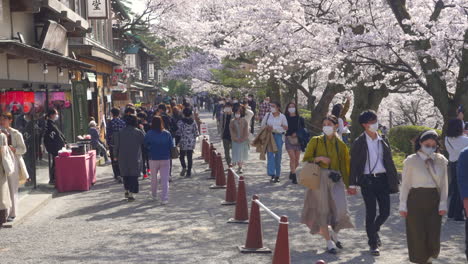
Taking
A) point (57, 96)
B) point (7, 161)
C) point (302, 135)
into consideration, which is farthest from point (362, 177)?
point (57, 96)

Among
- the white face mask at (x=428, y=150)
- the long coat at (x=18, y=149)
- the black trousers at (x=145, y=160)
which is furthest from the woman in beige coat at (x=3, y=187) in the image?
the white face mask at (x=428, y=150)

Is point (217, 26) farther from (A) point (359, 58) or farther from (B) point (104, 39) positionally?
(A) point (359, 58)

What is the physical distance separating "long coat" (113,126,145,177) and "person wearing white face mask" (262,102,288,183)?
12.6ft

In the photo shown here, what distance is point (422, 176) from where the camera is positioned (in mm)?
7016

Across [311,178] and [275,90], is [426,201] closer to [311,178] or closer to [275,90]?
[311,178]

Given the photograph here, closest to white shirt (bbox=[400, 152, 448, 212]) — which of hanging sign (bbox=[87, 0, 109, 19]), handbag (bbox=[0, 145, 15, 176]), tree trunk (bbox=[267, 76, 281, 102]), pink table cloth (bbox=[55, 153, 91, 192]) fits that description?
handbag (bbox=[0, 145, 15, 176])

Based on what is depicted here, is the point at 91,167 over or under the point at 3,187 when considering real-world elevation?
under

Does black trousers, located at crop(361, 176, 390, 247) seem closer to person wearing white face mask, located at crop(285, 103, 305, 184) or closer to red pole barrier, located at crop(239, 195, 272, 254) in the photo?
red pole barrier, located at crop(239, 195, 272, 254)

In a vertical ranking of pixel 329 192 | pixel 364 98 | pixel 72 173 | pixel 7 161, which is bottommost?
pixel 72 173

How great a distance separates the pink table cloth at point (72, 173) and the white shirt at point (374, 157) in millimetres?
7916

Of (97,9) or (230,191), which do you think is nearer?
(230,191)

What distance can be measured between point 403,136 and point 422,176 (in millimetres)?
17285

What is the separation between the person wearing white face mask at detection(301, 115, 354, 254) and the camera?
27.2 feet

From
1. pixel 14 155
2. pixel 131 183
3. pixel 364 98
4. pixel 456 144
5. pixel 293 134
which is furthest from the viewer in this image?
pixel 364 98
